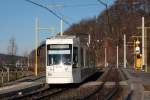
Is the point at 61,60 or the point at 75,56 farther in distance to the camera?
the point at 75,56

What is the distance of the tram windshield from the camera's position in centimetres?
3164

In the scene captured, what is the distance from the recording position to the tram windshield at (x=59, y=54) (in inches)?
1246

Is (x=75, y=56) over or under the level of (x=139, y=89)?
over

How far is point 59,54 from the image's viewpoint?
1246 inches

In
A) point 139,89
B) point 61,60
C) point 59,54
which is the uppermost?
point 59,54

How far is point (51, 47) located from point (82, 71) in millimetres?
4320

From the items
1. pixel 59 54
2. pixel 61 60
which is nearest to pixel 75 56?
pixel 61 60

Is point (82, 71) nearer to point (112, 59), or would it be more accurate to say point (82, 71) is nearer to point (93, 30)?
point (93, 30)

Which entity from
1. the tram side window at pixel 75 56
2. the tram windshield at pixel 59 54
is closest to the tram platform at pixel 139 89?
the tram side window at pixel 75 56

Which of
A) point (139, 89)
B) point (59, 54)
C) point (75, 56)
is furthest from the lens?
point (75, 56)

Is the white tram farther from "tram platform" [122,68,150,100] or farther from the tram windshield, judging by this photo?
"tram platform" [122,68,150,100]

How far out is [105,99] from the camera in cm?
2269

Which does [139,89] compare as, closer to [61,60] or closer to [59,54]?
[61,60]

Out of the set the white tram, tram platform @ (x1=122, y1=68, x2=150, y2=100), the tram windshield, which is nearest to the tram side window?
the white tram
